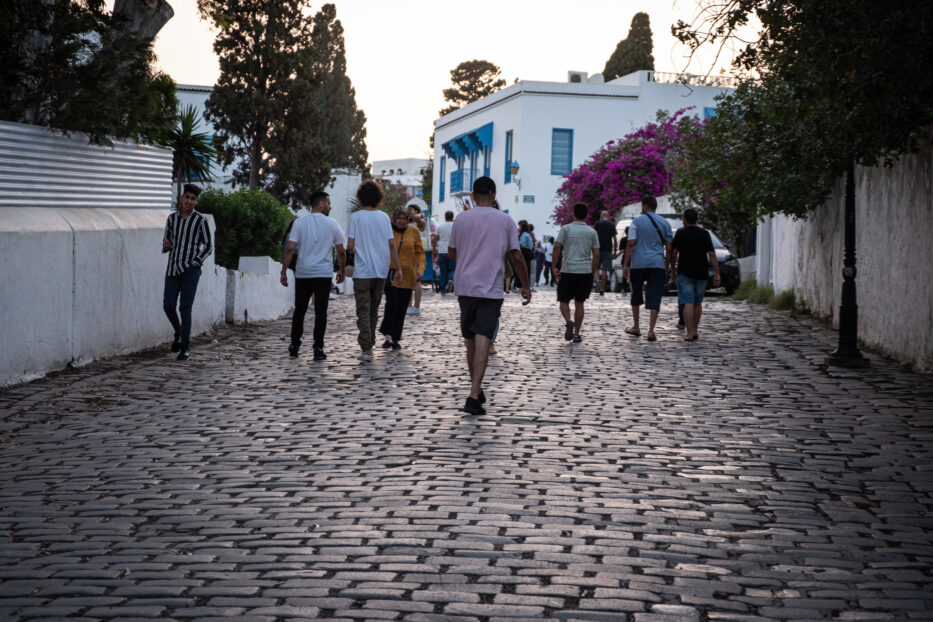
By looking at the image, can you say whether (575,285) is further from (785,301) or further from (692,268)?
(785,301)

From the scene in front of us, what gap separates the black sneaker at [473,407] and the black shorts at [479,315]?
552 mm

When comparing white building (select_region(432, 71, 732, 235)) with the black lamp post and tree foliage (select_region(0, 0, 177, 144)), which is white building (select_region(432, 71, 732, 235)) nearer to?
tree foliage (select_region(0, 0, 177, 144))

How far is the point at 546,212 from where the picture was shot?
50.3 meters

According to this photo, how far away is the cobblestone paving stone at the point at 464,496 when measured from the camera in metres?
4.47

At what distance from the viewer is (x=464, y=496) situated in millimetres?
6105

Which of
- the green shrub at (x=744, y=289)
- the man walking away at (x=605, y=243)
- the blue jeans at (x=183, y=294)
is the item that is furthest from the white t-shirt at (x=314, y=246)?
the green shrub at (x=744, y=289)

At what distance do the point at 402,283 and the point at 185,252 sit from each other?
282 centimetres

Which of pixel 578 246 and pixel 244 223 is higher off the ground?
pixel 244 223

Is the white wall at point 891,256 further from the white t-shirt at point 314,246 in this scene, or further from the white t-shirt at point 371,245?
the white t-shirt at point 314,246

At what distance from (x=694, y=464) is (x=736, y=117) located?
39.5ft

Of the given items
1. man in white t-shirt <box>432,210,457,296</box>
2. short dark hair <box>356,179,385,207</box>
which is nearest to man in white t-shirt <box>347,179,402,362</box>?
short dark hair <box>356,179,385,207</box>

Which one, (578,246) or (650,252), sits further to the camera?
(650,252)

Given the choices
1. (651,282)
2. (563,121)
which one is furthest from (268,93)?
(651,282)

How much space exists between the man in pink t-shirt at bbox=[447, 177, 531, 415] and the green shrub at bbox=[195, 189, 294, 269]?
39.1ft
